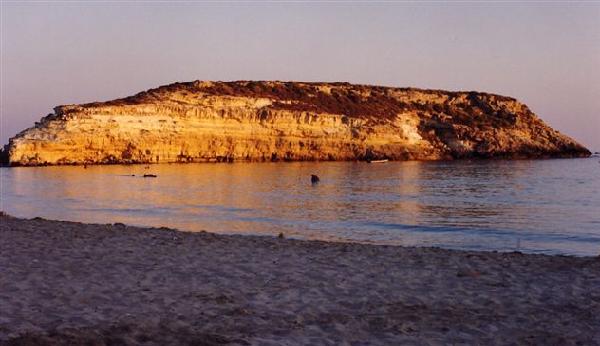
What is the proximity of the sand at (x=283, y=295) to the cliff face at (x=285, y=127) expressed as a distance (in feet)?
219

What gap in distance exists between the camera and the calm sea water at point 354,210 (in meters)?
19.0

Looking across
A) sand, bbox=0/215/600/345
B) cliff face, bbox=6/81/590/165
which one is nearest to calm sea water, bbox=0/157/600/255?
sand, bbox=0/215/600/345

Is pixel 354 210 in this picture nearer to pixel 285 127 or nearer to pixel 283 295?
pixel 283 295

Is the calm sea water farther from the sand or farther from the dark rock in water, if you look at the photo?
the dark rock in water

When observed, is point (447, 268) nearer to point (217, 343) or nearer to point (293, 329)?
point (293, 329)

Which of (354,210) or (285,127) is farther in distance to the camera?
(285,127)

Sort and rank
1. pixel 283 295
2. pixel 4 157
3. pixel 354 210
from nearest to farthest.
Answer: pixel 283 295 < pixel 354 210 < pixel 4 157

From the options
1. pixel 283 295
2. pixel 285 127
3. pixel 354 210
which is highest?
pixel 285 127

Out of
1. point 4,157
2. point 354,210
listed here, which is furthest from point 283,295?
point 4,157

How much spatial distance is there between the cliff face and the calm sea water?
1344 inches

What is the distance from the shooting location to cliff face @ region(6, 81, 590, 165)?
3031 inches

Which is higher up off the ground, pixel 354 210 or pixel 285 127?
pixel 285 127

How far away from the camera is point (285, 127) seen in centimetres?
8981

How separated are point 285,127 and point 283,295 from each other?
267ft
